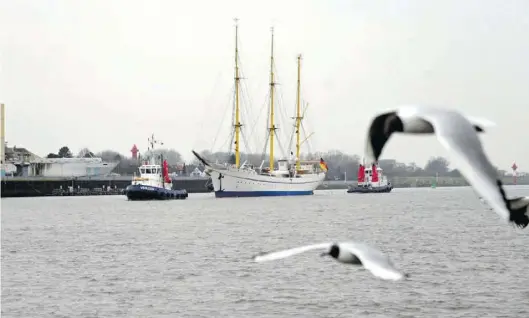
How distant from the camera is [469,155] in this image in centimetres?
237

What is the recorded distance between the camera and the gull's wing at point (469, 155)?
224 centimetres

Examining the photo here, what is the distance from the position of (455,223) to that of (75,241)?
84.6 feet

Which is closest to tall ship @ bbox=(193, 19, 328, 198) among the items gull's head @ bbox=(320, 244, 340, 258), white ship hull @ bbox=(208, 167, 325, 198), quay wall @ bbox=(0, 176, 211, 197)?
white ship hull @ bbox=(208, 167, 325, 198)

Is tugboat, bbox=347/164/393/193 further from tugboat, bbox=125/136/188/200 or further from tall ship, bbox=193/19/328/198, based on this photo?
tugboat, bbox=125/136/188/200

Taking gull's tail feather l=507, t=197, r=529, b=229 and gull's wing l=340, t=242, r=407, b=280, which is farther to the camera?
gull's wing l=340, t=242, r=407, b=280

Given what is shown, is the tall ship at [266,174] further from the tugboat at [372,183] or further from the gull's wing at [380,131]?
the gull's wing at [380,131]

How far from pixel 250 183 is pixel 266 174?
9.30 feet

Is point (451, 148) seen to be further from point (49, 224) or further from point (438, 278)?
point (49, 224)

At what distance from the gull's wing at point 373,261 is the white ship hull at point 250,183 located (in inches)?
3790

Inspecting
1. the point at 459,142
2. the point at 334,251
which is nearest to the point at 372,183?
the point at 334,251

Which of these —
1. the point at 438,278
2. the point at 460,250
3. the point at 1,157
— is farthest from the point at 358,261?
the point at 1,157

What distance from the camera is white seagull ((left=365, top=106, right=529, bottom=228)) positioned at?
226 centimetres

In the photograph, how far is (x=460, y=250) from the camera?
3653 centimetres

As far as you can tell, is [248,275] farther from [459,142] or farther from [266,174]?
[266,174]
